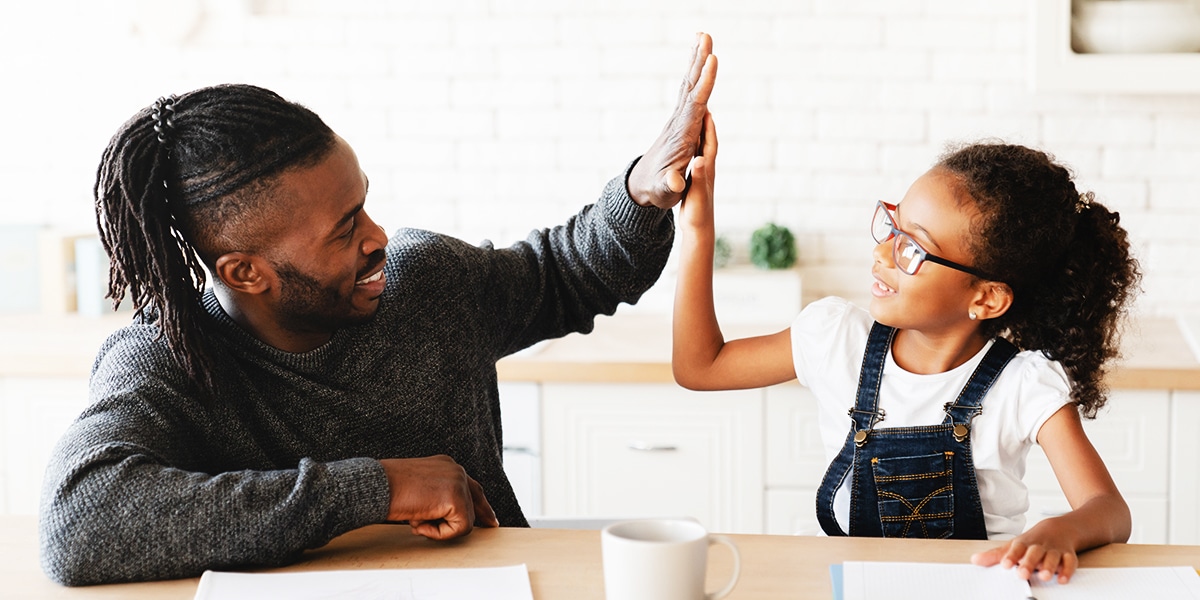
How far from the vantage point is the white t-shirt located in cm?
145

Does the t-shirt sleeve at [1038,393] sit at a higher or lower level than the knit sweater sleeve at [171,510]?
higher

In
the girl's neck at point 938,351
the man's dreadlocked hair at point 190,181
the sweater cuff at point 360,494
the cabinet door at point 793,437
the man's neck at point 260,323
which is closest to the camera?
the sweater cuff at point 360,494

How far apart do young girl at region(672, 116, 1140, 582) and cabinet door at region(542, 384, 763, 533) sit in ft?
2.88

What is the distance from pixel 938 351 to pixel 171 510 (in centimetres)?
98

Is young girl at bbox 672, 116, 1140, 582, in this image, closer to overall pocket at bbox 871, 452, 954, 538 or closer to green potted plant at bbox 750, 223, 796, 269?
overall pocket at bbox 871, 452, 954, 538

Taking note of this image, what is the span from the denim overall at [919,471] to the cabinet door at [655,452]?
2.94 feet

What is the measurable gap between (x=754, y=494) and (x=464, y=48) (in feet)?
4.43

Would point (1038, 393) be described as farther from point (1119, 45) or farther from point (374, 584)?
point (1119, 45)

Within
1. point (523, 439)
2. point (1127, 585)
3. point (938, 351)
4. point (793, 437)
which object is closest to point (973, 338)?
point (938, 351)

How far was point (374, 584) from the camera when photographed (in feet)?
3.78

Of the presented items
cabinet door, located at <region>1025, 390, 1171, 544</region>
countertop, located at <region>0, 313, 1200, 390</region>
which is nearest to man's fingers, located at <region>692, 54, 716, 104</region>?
countertop, located at <region>0, 313, 1200, 390</region>

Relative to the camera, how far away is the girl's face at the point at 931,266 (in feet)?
4.80

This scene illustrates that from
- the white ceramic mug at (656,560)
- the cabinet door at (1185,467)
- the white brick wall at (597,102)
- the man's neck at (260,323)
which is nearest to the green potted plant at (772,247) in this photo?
the white brick wall at (597,102)

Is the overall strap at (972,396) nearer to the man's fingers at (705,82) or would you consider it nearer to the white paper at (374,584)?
the man's fingers at (705,82)
